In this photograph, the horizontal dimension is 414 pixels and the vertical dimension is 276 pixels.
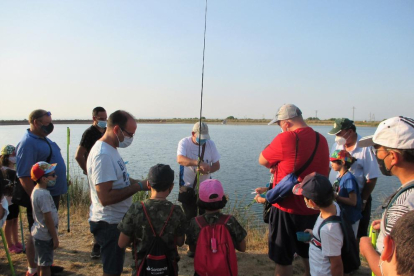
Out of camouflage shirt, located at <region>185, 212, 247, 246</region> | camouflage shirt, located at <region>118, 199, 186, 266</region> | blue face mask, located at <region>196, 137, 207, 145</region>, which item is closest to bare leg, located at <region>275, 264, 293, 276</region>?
camouflage shirt, located at <region>185, 212, 247, 246</region>

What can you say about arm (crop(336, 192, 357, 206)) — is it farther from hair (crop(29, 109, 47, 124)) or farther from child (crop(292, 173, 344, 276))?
hair (crop(29, 109, 47, 124))

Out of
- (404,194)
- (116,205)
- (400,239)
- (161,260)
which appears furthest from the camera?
(116,205)

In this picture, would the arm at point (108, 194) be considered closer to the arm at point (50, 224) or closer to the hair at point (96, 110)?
the arm at point (50, 224)

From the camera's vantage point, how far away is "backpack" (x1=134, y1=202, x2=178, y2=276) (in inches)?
87.4

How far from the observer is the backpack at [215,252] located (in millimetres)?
2291

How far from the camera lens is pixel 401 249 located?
1041 millimetres

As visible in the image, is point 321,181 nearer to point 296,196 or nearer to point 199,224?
point 296,196

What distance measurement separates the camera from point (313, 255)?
243 centimetres

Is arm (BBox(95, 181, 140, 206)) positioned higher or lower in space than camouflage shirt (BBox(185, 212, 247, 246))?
higher

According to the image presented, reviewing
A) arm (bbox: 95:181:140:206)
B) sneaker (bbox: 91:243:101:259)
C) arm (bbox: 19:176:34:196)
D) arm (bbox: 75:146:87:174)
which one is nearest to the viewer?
arm (bbox: 95:181:140:206)

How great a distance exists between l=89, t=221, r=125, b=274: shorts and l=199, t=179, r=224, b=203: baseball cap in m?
0.82

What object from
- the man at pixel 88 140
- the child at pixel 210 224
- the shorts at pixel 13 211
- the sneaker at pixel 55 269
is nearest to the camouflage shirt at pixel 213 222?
the child at pixel 210 224

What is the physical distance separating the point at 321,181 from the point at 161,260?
1380 millimetres

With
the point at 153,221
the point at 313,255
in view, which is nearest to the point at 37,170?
the point at 153,221
